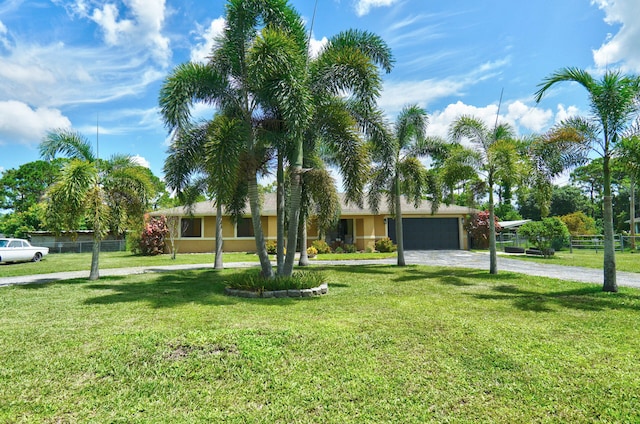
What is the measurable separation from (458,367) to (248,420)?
2.64 m

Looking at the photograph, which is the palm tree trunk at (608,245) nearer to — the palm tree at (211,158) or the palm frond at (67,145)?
the palm tree at (211,158)

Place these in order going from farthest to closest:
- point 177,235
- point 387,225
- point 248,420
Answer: point 387,225, point 177,235, point 248,420

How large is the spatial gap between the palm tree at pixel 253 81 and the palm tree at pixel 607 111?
6706 mm

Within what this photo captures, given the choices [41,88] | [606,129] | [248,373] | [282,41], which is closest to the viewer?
[248,373]

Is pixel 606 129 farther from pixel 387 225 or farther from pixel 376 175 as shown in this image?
pixel 387 225

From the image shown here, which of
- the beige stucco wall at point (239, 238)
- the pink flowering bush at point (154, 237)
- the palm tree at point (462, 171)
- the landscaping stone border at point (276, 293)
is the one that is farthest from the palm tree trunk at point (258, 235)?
the pink flowering bush at point (154, 237)

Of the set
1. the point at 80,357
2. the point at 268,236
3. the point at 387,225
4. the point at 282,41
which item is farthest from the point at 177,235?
the point at 80,357

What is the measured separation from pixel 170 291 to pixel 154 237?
1526 centimetres

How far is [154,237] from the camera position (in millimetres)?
23344

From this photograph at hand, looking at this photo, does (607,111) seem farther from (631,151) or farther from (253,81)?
(253,81)

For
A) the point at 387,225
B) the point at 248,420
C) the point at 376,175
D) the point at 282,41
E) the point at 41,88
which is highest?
the point at 41,88

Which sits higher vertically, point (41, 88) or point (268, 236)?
point (41, 88)

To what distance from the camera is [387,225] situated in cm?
2675

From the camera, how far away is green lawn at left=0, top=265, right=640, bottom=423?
12.1ft
